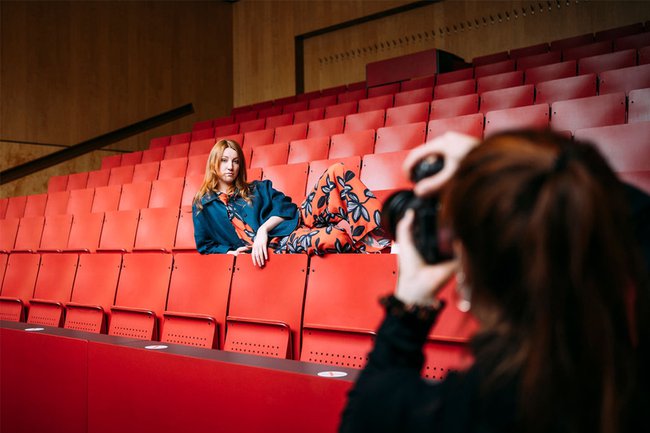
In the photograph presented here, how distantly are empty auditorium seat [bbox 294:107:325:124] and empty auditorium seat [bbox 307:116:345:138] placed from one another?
0.61 ft

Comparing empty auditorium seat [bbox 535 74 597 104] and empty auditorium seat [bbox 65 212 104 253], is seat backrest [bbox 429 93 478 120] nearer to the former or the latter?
empty auditorium seat [bbox 535 74 597 104]

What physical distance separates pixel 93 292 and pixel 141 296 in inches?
3.9

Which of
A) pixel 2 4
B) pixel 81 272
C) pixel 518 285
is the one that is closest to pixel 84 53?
pixel 2 4

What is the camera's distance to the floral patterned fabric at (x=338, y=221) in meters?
0.50

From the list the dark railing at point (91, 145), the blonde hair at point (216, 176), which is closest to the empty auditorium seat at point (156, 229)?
the blonde hair at point (216, 176)

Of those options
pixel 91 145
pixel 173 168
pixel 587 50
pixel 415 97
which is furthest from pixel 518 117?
pixel 91 145

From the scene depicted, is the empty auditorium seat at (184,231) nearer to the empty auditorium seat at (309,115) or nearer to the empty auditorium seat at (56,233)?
the empty auditorium seat at (56,233)

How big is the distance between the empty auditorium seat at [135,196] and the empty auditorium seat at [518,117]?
536 mm

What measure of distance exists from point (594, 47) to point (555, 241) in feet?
3.85

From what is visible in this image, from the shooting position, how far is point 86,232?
2.84 ft

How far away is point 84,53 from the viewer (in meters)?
1.78

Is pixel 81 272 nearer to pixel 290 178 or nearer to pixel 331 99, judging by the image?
pixel 290 178

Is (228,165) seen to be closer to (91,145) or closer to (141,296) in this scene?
(141,296)

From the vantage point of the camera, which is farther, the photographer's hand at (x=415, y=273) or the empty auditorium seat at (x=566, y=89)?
the empty auditorium seat at (x=566, y=89)
